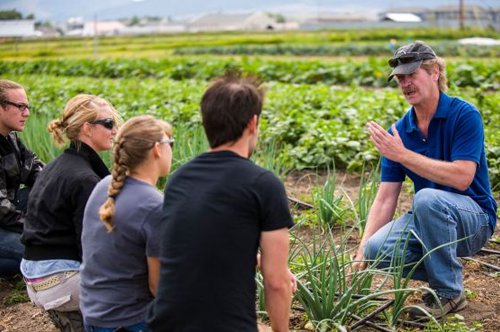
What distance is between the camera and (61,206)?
3.21m

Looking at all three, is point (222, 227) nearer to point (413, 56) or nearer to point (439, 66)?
point (413, 56)

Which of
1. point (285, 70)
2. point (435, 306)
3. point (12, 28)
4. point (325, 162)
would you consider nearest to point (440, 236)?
point (435, 306)

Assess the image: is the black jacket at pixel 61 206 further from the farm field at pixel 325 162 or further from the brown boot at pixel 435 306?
the brown boot at pixel 435 306

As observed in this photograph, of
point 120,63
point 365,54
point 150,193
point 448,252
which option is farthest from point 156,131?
point 365,54

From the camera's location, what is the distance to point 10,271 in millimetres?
4395

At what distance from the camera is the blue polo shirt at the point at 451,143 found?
352 centimetres

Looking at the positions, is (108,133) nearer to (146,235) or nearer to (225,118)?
(146,235)

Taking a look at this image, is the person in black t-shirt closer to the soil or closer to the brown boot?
the soil

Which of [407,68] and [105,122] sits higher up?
[407,68]

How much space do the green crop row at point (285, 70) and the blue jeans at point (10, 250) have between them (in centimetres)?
887

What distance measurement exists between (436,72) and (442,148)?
358 mm

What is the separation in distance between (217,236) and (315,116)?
6044mm

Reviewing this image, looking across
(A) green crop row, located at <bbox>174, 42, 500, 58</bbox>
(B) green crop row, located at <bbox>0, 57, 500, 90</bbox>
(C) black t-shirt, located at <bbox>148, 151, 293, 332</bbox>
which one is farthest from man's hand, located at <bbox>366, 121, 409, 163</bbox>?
(A) green crop row, located at <bbox>174, 42, 500, 58</bbox>

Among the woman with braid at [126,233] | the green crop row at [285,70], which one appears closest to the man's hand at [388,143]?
the woman with braid at [126,233]
